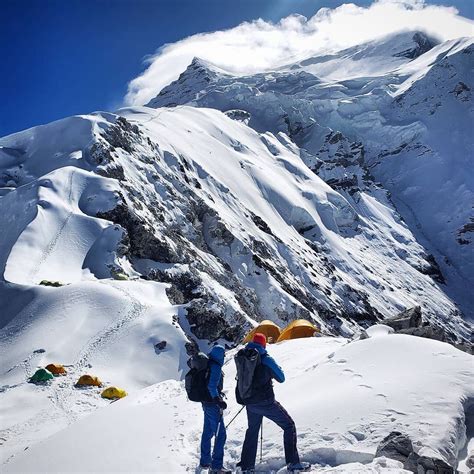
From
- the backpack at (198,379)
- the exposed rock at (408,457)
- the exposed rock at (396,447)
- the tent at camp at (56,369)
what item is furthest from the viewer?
the tent at camp at (56,369)

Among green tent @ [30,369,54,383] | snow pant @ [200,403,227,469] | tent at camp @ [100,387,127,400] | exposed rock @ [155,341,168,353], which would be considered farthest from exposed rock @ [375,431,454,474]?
exposed rock @ [155,341,168,353]

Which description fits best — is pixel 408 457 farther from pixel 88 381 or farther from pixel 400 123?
pixel 400 123

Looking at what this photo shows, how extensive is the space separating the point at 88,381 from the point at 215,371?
15.0m

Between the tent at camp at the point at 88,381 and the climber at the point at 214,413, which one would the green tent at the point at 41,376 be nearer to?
the tent at camp at the point at 88,381

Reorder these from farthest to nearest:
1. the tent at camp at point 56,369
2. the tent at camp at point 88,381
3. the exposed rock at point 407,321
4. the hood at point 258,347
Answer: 1. the tent at camp at point 56,369
2. the tent at camp at point 88,381
3. the exposed rock at point 407,321
4. the hood at point 258,347

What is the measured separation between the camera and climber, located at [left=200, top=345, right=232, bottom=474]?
752 centimetres

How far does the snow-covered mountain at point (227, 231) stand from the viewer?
78.1ft

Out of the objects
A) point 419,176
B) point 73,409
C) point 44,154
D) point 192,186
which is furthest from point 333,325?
point 419,176

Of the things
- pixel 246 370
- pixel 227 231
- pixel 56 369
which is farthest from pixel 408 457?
pixel 227 231

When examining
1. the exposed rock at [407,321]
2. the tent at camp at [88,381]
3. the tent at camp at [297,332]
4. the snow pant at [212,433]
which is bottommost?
the tent at camp at [297,332]

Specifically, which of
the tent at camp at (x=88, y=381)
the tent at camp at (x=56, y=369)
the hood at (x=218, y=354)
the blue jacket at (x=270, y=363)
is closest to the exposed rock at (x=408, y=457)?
the blue jacket at (x=270, y=363)

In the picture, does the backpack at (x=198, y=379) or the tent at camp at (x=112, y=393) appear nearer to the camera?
the backpack at (x=198, y=379)

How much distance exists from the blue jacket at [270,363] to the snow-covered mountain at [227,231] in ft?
4.74

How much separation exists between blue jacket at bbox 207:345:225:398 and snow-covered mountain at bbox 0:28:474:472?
1313 mm
